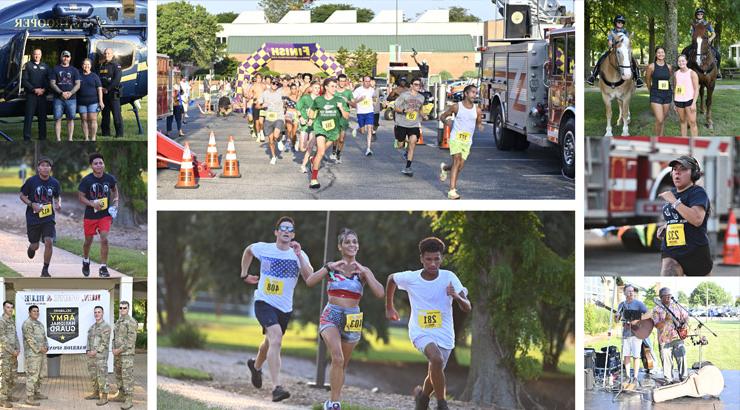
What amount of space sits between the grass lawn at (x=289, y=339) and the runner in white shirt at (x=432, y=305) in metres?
3.72

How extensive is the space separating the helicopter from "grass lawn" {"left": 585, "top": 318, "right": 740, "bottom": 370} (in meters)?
4.94

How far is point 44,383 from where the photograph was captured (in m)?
11.2

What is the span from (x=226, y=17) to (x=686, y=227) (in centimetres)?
502

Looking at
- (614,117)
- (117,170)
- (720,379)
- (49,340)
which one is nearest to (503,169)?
(614,117)

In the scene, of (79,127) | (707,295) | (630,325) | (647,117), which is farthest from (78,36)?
(707,295)

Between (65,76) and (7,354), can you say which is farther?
(65,76)

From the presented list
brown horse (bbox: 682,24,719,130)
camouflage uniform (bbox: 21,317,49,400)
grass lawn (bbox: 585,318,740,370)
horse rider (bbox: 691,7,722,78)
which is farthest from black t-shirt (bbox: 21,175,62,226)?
horse rider (bbox: 691,7,722,78)

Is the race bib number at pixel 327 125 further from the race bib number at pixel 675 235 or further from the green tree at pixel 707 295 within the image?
the green tree at pixel 707 295

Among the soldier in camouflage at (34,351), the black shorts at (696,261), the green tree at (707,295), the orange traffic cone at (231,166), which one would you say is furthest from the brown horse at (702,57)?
the soldier in camouflage at (34,351)

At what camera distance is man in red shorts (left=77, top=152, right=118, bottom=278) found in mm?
11078

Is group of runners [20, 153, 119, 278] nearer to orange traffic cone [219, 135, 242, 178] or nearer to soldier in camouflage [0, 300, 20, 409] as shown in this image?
soldier in camouflage [0, 300, 20, 409]

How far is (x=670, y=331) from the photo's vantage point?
10617 mm

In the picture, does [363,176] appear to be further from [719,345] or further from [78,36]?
[719,345]

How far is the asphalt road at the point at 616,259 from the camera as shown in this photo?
476 inches
